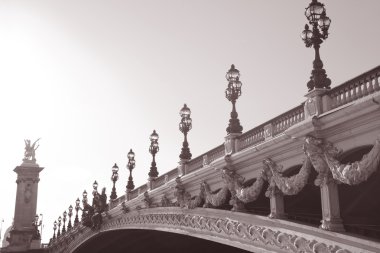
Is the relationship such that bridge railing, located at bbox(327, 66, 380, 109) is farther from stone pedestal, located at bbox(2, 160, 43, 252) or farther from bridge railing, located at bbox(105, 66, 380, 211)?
stone pedestal, located at bbox(2, 160, 43, 252)

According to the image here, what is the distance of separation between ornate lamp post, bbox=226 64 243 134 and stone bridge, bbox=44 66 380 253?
49 cm

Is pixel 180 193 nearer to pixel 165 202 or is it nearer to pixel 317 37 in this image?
pixel 165 202

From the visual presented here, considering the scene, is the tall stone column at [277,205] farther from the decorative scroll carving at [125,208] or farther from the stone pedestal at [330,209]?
the decorative scroll carving at [125,208]

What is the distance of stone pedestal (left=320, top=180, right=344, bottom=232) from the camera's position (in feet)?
45.0

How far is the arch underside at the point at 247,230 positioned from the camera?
13656 mm

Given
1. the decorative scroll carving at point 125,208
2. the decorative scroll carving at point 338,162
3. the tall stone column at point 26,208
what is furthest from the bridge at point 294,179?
the tall stone column at point 26,208

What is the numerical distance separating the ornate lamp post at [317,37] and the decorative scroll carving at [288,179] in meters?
2.20

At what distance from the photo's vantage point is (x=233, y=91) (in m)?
20.5

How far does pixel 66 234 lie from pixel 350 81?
5717cm

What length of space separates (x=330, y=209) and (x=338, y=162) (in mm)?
1342

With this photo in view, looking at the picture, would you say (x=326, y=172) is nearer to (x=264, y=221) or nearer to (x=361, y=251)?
(x=361, y=251)

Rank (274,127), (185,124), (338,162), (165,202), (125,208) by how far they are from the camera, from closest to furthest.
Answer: (338,162) < (274,127) < (185,124) < (165,202) < (125,208)

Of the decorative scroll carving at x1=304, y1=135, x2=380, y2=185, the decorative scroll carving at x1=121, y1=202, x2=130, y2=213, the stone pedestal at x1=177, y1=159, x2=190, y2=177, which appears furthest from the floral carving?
the decorative scroll carving at x1=121, y1=202, x2=130, y2=213

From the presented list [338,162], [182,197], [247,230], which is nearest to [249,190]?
[247,230]
